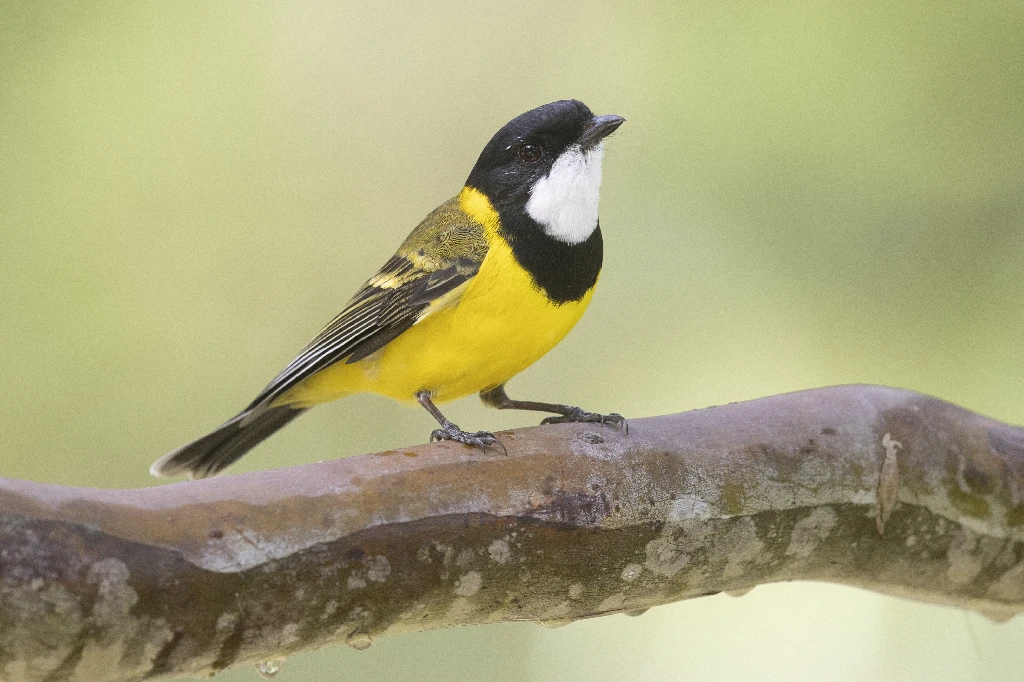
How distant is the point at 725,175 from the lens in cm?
558

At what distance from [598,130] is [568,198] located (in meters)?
0.27

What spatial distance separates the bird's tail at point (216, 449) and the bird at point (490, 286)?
Answer: 54 mm

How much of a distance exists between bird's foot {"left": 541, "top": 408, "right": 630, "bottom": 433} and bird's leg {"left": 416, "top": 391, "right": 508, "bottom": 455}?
0.90 feet

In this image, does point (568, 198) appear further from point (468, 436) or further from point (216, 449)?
point (216, 449)

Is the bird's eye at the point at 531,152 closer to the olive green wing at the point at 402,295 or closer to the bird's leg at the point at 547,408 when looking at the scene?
the olive green wing at the point at 402,295

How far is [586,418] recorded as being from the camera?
11.0ft

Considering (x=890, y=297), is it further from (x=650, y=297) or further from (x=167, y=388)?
(x=167, y=388)

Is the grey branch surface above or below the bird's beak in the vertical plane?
below

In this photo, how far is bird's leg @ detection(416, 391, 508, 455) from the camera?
263 cm

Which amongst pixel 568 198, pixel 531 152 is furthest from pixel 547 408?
pixel 531 152

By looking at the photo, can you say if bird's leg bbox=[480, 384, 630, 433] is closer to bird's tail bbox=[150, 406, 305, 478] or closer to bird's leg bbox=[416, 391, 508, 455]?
bird's leg bbox=[416, 391, 508, 455]

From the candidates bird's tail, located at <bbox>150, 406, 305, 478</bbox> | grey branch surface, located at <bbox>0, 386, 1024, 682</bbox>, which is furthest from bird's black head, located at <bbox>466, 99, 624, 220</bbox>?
bird's tail, located at <bbox>150, 406, 305, 478</bbox>

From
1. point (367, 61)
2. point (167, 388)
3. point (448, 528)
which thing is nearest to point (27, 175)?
point (167, 388)

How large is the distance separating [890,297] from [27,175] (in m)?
4.57
